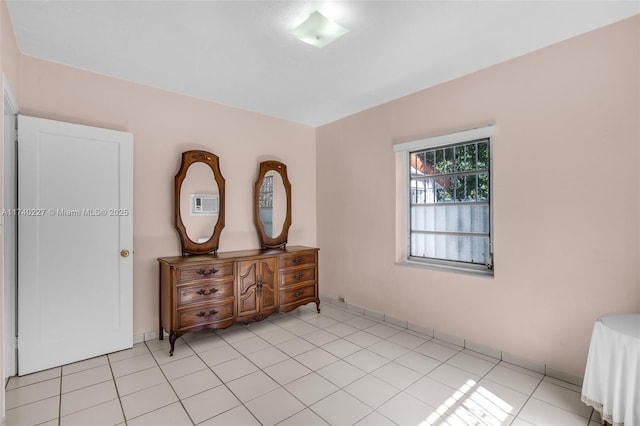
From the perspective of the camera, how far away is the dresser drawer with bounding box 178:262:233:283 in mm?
3038

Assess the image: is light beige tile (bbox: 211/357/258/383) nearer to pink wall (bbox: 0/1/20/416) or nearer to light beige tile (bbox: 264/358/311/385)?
light beige tile (bbox: 264/358/311/385)

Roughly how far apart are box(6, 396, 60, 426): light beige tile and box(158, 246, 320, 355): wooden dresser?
2.88ft

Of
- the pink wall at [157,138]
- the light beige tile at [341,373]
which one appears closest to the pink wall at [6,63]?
the pink wall at [157,138]

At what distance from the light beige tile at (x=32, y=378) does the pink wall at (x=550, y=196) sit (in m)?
3.31

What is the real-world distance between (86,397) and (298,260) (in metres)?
2.33

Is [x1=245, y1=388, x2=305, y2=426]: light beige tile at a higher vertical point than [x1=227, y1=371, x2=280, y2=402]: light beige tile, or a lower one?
lower

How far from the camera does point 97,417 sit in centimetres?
204

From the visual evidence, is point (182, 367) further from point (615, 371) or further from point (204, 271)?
point (615, 371)

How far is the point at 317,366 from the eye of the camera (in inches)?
107

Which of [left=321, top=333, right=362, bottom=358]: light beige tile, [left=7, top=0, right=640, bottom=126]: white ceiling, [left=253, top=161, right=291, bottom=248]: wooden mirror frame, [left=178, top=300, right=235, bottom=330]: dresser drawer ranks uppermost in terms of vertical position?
[left=7, top=0, right=640, bottom=126]: white ceiling

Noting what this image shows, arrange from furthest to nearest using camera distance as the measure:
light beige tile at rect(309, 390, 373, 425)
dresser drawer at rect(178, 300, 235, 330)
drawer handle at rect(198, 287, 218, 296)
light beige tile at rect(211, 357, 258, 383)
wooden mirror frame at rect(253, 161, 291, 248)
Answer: wooden mirror frame at rect(253, 161, 291, 248) → drawer handle at rect(198, 287, 218, 296) → dresser drawer at rect(178, 300, 235, 330) → light beige tile at rect(211, 357, 258, 383) → light beige tile at rect(309, 390, 373, 425)

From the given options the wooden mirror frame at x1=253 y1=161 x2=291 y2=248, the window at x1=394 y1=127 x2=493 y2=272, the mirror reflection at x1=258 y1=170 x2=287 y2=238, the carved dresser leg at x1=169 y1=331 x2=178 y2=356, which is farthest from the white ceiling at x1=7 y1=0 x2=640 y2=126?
the carved dresser leg at x1=169 y1=331 x2=178 y2=356

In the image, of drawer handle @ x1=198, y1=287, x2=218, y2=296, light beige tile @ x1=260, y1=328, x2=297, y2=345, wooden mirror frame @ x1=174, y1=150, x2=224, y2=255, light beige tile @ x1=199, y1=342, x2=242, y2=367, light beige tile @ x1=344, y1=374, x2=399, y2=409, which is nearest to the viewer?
light beige tile @ x1=344, y1=374, x2=399, y2=409

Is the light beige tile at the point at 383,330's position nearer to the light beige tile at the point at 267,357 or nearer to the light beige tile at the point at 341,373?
the light beige tile at the point at 341,373
